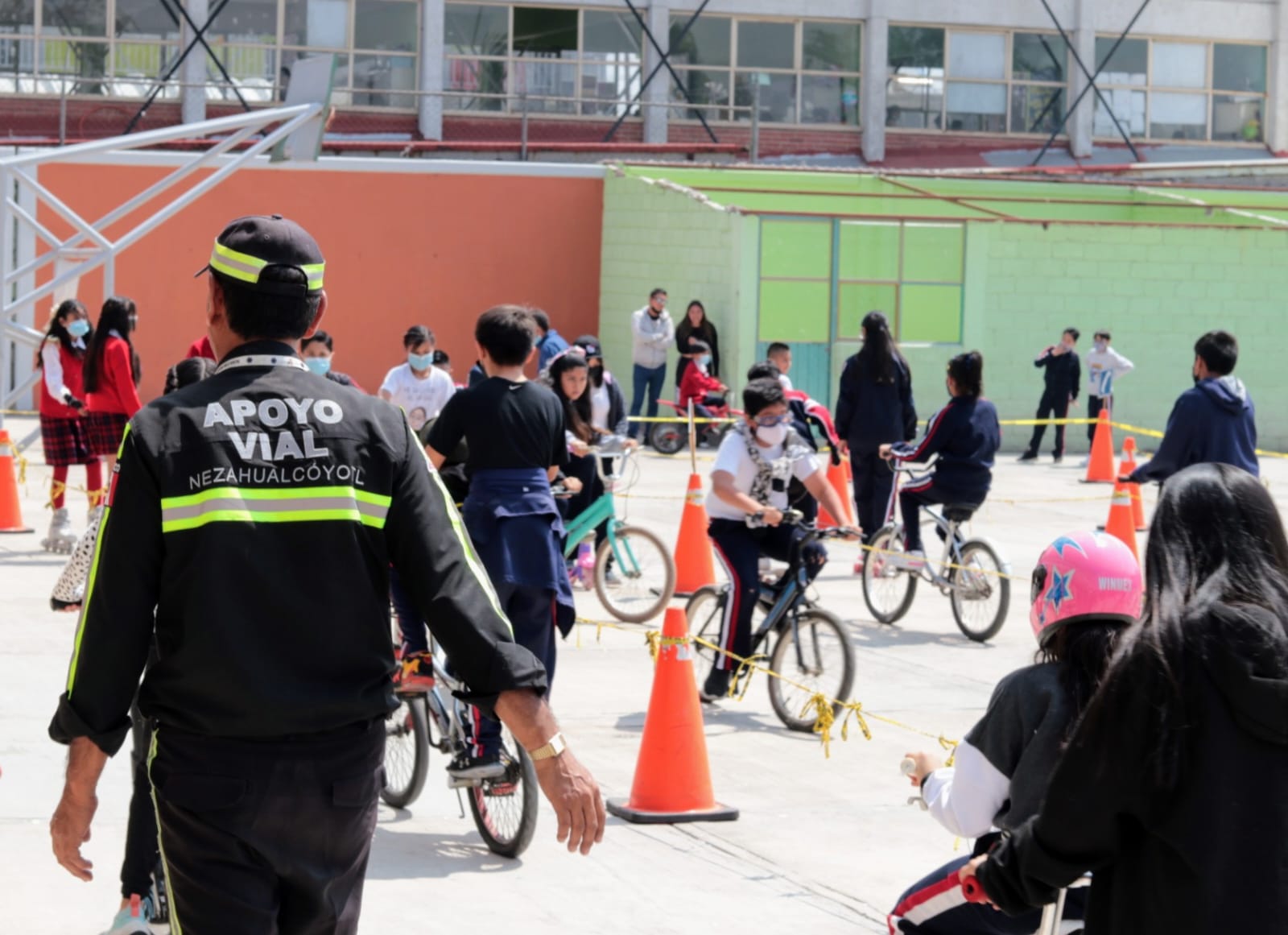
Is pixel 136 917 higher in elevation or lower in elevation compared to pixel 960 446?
lower

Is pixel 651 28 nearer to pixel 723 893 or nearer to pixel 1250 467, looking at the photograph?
pixel 1250 467

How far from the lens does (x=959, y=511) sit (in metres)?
12.1

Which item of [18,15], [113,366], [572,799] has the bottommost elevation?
[572,799]

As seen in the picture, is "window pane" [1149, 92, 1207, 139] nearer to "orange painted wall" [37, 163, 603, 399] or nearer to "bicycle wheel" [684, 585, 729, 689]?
"orange painted wall" [37, 163, 603, 399]

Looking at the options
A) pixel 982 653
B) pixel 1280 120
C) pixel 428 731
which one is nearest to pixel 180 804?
pixel 428 731

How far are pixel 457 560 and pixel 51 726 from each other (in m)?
0.79

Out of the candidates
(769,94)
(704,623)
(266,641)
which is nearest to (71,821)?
(266,641)

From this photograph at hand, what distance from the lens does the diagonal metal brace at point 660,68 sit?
1332 inches

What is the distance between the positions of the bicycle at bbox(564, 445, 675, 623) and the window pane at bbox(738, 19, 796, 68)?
78.8 feet

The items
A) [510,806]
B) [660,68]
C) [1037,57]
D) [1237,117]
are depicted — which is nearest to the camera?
[510,806]

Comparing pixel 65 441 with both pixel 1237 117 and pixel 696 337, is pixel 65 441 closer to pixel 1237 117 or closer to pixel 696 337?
pixel 696 337

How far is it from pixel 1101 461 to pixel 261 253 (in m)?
18.8

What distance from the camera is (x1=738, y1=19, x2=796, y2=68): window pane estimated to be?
35219 mm

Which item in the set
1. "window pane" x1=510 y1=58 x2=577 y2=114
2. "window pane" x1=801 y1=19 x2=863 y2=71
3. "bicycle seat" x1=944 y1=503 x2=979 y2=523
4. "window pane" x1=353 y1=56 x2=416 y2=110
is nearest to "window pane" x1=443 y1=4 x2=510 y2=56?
"window pane" x1=510 y1=58 x2=577 y2=114
